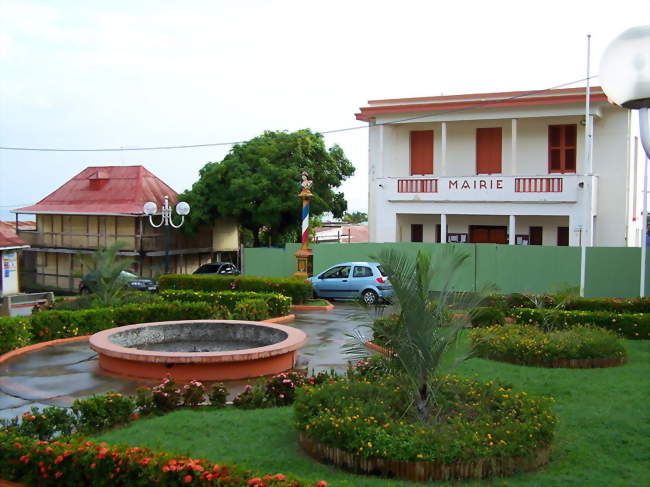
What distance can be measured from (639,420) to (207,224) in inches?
1119

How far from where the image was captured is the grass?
6.25m

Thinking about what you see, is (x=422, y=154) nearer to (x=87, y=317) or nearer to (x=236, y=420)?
(x=87, y=317)

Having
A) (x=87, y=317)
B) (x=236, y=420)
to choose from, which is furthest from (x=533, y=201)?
(x=236, y=420)

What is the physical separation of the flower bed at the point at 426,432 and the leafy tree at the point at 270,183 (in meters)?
24.3

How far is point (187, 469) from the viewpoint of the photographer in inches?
223

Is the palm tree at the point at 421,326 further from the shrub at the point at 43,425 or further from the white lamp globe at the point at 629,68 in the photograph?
the shrub at the point at 43,425

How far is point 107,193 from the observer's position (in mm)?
36656

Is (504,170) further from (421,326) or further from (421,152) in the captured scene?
(421,326)

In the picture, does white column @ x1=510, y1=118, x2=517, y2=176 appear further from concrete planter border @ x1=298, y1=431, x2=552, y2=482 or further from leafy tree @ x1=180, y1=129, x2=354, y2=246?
concrete planter border @ x1=298, y1=431, x2=552, y2=482

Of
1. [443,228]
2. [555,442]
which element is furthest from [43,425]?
[443,228]

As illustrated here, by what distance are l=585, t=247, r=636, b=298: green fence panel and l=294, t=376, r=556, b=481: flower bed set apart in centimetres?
1558

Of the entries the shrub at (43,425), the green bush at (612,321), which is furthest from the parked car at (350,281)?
the shrub at (43,425)

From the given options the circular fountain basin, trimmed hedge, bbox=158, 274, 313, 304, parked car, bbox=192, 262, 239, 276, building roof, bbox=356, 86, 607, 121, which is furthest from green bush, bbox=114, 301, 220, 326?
parked car, bbox=192, 262, 239, 276

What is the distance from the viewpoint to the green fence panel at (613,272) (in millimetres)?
21406
